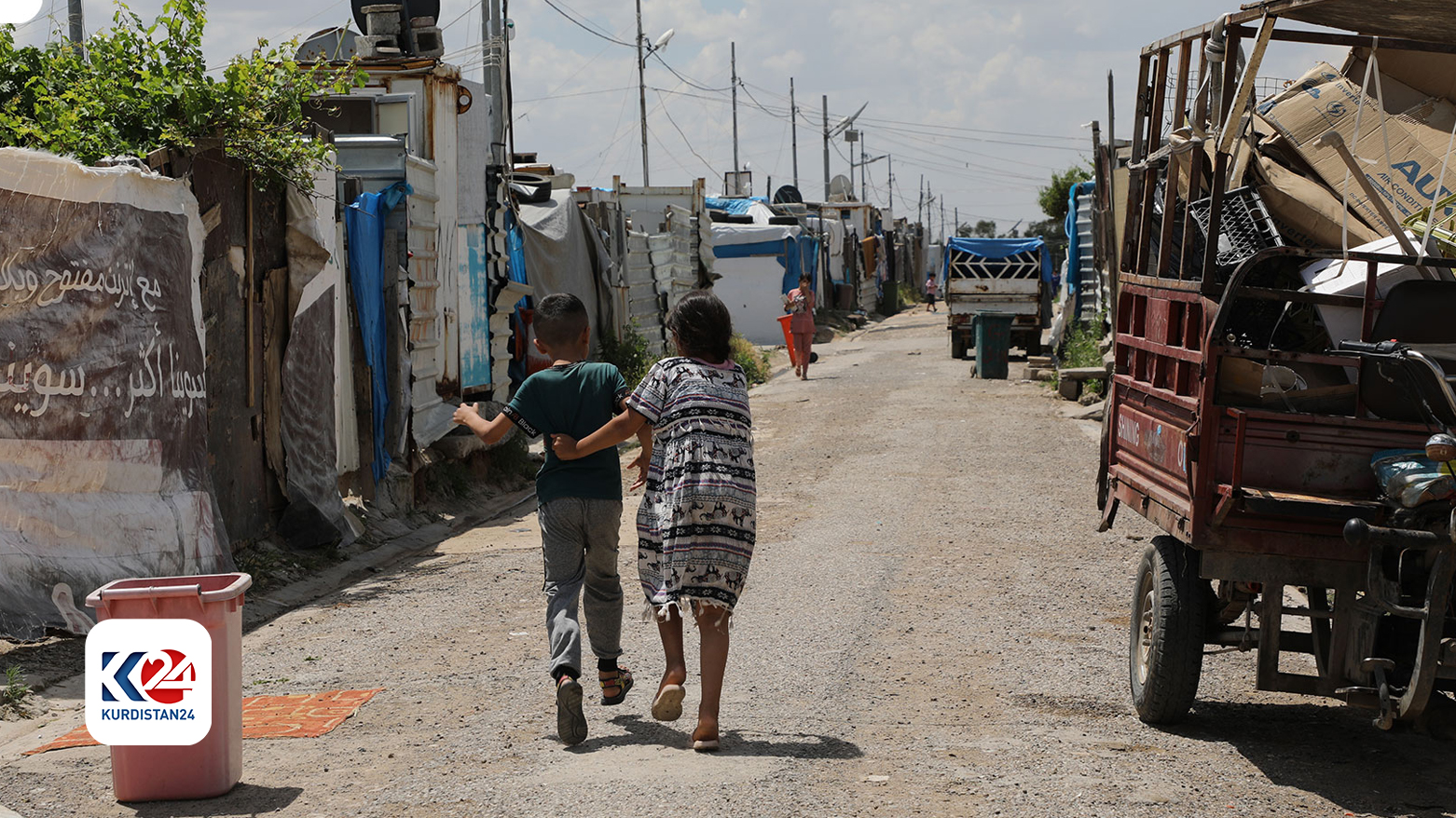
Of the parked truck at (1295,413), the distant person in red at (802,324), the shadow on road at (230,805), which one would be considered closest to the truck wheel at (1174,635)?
the parked truck at (1295,413)

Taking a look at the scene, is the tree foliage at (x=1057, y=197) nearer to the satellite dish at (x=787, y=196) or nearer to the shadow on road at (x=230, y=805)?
the satellite dish at (x=787, y=196)

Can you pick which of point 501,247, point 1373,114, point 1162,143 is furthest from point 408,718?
point 501,247

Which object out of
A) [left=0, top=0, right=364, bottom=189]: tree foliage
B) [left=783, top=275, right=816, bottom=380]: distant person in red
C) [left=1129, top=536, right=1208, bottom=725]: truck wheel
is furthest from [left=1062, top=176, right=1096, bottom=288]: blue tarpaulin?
[left=1129, top=536, right=1208, bottom=725]: truck wheel

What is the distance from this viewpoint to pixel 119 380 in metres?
6.88

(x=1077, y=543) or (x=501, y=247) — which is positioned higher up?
(x=501, y=247)

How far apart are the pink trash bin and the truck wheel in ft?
10.7

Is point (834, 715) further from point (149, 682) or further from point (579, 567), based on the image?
point (149, 682)

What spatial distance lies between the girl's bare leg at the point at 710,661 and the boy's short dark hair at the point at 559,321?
3.91ft

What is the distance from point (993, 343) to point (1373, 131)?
16.8 m

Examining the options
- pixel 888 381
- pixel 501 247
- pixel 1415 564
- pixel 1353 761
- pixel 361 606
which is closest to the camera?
pixel 1415 564

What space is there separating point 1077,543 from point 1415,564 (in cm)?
508

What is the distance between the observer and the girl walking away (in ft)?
16.1

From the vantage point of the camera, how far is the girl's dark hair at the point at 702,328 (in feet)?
16.6

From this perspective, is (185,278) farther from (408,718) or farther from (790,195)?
(790,195)
